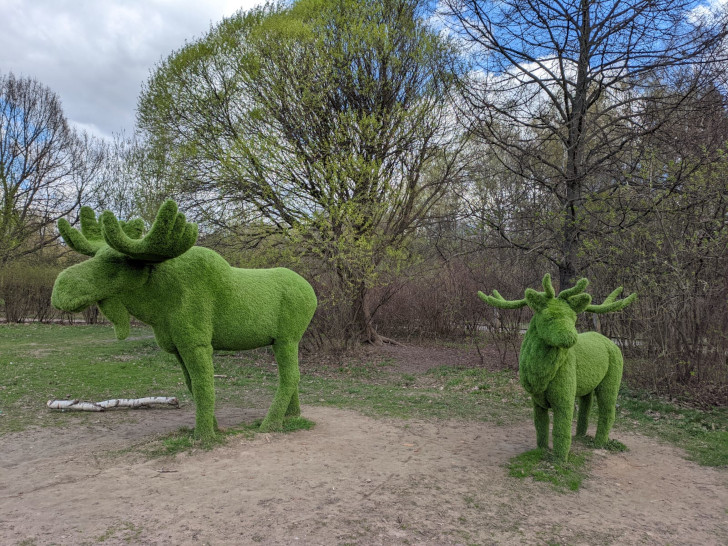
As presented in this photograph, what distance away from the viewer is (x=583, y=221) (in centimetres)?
965

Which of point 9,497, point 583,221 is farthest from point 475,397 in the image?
point 9,497

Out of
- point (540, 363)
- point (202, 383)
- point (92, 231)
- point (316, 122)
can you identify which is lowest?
point (202, 383)

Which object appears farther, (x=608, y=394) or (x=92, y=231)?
(x=608, y=394)

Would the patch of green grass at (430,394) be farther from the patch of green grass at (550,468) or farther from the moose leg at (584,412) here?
the patch of green grass at (550,468)

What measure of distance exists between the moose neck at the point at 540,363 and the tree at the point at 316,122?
771 cm

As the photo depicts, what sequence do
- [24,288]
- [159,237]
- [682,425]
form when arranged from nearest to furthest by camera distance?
[159,237] → [682,425] → [24,288]

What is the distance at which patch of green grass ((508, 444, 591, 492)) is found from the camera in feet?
15.8

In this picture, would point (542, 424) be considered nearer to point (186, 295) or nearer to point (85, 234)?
point (186, 295)

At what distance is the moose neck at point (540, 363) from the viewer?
4.85 meters

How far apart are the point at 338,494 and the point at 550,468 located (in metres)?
2.34

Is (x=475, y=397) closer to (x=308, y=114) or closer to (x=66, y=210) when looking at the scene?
(x=308, y=114)

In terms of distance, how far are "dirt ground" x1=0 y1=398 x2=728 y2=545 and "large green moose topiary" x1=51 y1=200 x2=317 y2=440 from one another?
3.45 ft

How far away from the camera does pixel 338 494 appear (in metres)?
4.40

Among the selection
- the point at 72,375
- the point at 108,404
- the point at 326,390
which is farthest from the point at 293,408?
the point at 72,375
